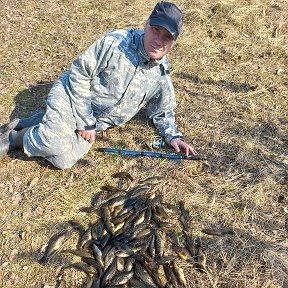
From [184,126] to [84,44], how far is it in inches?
113

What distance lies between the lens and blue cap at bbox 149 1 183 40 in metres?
4.08

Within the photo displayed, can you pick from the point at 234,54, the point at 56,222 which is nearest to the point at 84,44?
the point at 234,54

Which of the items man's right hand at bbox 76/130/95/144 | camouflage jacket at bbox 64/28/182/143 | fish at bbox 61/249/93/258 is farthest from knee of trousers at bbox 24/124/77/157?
fish at bbox 61/249/93/258

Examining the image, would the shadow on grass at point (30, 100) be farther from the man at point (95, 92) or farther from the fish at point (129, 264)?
the fish at point (129, 264)

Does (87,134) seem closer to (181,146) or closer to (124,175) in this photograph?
(124,175)

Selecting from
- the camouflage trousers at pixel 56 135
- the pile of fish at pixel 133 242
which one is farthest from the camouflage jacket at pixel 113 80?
the pile of fish at pixel 133 242

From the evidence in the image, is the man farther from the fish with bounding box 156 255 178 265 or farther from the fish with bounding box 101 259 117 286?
the fish with bounding box 156 255 178 265

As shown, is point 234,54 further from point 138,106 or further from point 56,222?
point 56,222

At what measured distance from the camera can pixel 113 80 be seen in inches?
186

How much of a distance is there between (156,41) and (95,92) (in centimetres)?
105

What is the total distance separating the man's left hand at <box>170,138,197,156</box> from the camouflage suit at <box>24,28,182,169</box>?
0.71 meters

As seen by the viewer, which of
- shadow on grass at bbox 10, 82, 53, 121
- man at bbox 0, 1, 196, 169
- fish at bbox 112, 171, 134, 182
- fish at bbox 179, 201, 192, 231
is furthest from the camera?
shadow on grass at bbox 10, 82, 53, 121

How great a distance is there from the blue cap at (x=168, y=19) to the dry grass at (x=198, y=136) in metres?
1.79

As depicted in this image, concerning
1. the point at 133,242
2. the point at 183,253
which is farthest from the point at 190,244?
the point at 133,242
